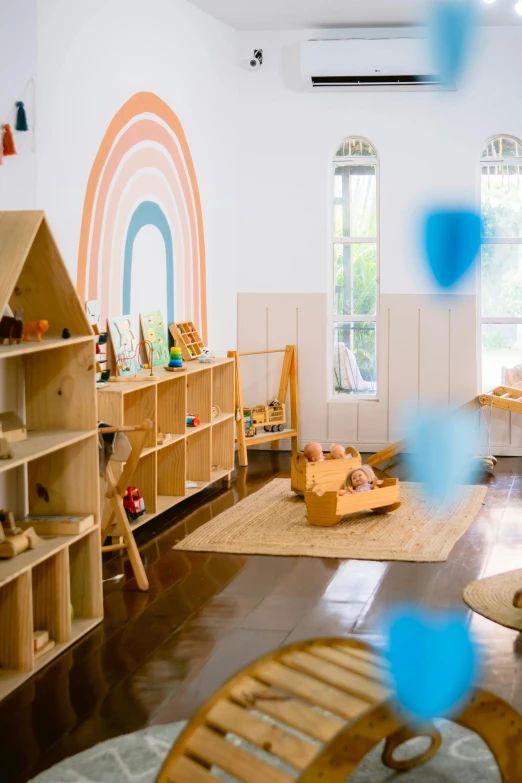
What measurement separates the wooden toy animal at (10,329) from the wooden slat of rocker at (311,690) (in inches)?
53.5

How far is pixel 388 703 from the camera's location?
2027mm

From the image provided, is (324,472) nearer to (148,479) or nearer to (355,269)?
(148,479)

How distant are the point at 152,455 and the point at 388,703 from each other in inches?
115

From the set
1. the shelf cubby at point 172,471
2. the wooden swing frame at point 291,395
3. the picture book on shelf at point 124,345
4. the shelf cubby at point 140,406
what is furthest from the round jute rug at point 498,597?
the wooden swing frame at point 291,395

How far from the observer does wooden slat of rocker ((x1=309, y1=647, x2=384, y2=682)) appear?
Answer: 233cm

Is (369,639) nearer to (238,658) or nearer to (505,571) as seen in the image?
(238,658)

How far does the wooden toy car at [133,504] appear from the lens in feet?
15.2

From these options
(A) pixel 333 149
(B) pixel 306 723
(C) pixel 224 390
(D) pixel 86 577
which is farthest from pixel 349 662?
(A) pixel 333 149

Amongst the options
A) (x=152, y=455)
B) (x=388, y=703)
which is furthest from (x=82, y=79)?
(x=388, y=703)

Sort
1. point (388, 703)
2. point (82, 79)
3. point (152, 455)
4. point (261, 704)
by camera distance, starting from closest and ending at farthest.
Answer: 1. point (388, 703)
2. point (261, 704)
3. point (82, 79)
4. point (152, 455)

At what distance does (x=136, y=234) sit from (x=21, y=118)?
5.10 feet

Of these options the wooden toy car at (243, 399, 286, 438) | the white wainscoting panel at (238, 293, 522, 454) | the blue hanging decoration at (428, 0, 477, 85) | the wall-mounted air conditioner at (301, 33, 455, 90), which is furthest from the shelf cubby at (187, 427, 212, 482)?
the blue hanging decoration at (428, 0, 477, 85)

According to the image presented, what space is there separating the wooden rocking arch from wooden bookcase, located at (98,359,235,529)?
6.62 ft

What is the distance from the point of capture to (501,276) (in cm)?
693
